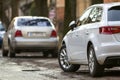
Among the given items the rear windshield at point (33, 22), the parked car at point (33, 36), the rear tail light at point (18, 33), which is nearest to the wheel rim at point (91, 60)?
the parked car at point (33, 36)

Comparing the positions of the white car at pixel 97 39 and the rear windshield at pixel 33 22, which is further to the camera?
the rear windshield at pixel 33 22

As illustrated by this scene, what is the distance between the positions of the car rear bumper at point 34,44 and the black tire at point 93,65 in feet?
27.4

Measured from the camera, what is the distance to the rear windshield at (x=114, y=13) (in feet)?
42.8

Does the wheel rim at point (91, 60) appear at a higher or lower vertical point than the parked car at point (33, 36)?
higher

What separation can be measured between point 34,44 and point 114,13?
28.8ft


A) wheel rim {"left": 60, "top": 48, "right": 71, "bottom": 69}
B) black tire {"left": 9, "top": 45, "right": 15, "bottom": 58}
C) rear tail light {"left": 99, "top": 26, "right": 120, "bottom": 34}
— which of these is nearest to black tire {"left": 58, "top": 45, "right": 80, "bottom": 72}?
wheel rim {"left": 60, "top": 48, "right": 71, "bottom": 69}

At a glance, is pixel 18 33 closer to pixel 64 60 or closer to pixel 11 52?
pixel 11 52

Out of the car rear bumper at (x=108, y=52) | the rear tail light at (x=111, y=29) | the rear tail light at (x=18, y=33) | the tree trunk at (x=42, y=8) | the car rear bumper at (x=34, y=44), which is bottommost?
the tree trunk at (x=42, y=8)

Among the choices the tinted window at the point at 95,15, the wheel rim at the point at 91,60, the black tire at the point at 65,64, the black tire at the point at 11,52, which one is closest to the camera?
the wheel rim at the point at 91,60

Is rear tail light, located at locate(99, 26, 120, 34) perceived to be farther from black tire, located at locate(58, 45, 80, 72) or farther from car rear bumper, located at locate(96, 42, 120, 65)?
black tire, located at locate(58, 45, 80, 72)

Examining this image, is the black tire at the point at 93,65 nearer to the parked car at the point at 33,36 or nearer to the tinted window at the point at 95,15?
the tinted window at the point at 95,15

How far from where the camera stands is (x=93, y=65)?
43.0 ft

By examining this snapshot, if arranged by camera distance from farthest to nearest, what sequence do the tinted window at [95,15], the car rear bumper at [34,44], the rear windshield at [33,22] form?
the rear windshield at [33,22], the car rear bumper at [34,44], the tinted window at [95,15]

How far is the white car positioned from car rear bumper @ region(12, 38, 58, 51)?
700cm
